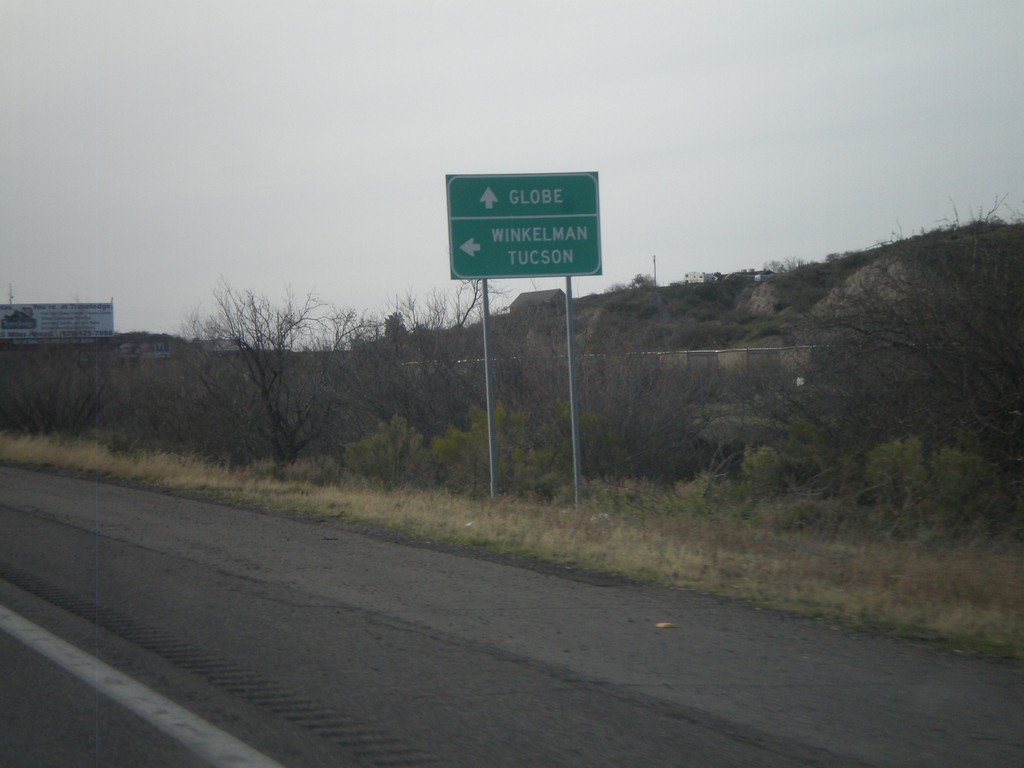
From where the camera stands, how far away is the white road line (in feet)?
15.7

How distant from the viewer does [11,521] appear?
42.8ft

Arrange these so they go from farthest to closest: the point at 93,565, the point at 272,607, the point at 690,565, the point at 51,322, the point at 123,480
Result: the point at 51,322 → the point at 123,480 → the point at 93,565 → the point at 690,565 → the point at 272,607

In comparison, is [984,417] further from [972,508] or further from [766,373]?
[766,373]

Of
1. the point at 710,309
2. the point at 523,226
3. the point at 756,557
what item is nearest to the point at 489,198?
the point at 523,226

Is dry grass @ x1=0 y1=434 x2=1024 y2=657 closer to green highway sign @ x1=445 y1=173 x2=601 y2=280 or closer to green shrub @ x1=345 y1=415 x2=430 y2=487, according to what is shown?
green highway sign @ x1=445 y1=173 x2=601 y2=280

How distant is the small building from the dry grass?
15.8 m

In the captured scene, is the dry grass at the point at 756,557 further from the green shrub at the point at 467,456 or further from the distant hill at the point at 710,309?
the distant hill at the point at 710,309

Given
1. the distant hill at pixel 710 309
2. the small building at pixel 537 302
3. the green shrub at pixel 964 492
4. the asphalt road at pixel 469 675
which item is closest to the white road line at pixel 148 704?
the asphalt road at pixel 469 675

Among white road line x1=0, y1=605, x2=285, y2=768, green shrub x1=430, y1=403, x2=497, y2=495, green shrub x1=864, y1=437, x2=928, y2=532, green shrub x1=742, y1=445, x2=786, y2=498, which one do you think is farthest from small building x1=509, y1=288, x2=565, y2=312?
white road line x1=0, y1=605, x2=285, y2=768

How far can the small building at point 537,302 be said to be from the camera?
31234 mm

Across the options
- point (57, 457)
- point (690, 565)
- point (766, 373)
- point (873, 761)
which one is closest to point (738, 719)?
point (873, 761)

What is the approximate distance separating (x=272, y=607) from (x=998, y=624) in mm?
5510

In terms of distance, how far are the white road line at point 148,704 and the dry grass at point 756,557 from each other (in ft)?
14.8

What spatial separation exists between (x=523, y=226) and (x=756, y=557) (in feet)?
21.1
